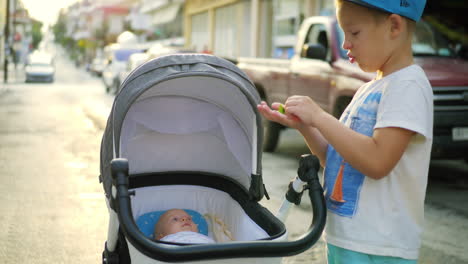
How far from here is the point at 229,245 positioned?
215 cm

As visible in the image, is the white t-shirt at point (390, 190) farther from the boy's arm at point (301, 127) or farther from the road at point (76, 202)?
the road at point (76, 202)

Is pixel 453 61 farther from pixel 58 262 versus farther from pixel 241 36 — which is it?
pixel 241 36

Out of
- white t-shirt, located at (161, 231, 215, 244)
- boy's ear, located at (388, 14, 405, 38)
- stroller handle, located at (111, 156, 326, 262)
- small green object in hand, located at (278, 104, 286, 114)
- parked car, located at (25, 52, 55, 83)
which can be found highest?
boy's ear, located at (388, 14, 405, 38)

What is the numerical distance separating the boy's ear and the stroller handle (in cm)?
55

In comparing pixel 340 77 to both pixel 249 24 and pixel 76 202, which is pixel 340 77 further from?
pixel 249 24

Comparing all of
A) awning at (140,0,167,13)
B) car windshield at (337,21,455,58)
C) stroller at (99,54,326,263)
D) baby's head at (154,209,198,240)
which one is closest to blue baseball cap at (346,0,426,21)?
stroller at (99,54,326,263)

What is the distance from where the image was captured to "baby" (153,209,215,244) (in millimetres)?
3097

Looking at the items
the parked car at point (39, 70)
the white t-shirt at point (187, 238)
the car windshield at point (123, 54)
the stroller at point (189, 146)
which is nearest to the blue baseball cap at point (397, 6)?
the stroller at point (189, 146)

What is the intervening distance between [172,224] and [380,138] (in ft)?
5.66

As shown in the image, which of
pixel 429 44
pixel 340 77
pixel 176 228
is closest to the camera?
pixel 176 228

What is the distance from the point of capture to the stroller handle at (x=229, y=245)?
2111 millimetres

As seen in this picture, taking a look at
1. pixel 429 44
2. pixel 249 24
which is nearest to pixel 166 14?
pixel 249 24

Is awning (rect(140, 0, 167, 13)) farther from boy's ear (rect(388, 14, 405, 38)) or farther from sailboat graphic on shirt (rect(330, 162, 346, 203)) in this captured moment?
boy's ear (rect(388, 14, 405, 38))

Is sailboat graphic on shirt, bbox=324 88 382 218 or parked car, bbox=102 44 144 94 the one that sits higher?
sailboat graphic on shirt, bbox=324 88 382 218
